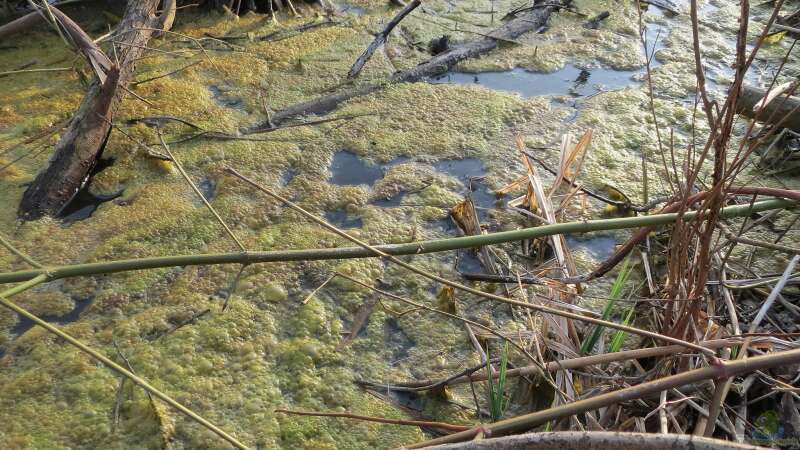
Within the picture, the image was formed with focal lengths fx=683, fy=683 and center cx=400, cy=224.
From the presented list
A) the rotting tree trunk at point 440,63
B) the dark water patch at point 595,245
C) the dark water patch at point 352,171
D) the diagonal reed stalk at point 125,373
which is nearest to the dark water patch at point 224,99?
the rotting tree trunk at point 440,63

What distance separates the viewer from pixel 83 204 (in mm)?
2084

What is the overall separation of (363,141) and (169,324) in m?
0.98

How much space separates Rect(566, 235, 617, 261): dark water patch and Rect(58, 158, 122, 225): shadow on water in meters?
1.40

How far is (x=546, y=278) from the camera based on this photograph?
5.68 ft


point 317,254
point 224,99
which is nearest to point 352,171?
point 224,99

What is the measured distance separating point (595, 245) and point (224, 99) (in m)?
Result: 1.44

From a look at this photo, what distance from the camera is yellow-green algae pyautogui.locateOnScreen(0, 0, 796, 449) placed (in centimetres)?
153

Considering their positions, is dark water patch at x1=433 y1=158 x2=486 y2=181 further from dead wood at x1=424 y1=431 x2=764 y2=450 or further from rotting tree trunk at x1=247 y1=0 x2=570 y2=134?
dead wood at x1=424 y1=431 x2=764 y2=450

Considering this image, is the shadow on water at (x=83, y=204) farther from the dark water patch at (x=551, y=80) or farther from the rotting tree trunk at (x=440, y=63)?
the dark water patch at (x=551, y=80)

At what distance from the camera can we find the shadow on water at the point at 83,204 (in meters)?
2.03

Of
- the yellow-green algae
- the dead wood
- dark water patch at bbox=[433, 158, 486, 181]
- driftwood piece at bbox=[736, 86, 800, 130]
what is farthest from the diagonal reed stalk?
driftwood piece at bbox=[736, 86, 800, 130]

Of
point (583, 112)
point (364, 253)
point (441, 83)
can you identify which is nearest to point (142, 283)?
point (364, 253)

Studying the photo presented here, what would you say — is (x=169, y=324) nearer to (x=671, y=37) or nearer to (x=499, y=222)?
(x=499, y=222)

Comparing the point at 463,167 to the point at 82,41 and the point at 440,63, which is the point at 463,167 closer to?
the point at 440,63
